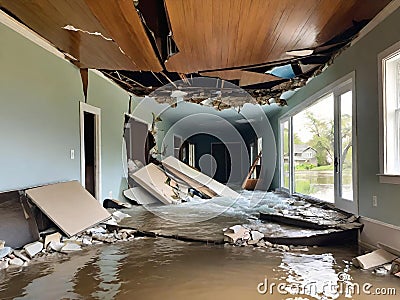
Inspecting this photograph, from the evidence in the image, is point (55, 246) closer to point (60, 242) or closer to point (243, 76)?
point (60, 242)

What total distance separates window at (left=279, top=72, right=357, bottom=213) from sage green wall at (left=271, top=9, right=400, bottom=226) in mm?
228

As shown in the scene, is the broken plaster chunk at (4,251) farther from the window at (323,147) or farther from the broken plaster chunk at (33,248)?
the window at (323,147)

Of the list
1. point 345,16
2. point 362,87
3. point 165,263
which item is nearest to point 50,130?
point 165,263

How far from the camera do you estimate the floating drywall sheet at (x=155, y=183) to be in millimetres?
7605

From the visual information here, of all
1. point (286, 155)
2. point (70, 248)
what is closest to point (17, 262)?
point (70, 248)

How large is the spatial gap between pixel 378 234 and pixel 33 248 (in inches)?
151

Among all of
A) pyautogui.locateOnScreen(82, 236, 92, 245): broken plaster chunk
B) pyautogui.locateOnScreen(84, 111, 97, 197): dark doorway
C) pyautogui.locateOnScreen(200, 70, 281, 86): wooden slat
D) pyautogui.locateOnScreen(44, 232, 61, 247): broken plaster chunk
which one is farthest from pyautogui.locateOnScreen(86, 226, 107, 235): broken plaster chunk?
pyautogui.locateOnScreen(200, 70, 281, 86): wooden slat

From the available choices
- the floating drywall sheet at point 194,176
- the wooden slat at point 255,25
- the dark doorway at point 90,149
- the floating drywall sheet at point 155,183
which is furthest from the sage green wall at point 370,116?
the floating drywall sheet at point 194,176

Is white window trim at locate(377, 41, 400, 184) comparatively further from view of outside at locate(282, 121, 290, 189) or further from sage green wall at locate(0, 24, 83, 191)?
view of outside at locate(282, 121, 290, 189)

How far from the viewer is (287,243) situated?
4.20 m

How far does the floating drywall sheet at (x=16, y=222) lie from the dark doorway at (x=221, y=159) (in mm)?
13964

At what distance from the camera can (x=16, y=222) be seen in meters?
3.81

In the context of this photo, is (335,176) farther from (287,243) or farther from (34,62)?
(34,62)

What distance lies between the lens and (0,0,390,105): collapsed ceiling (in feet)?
10.2
